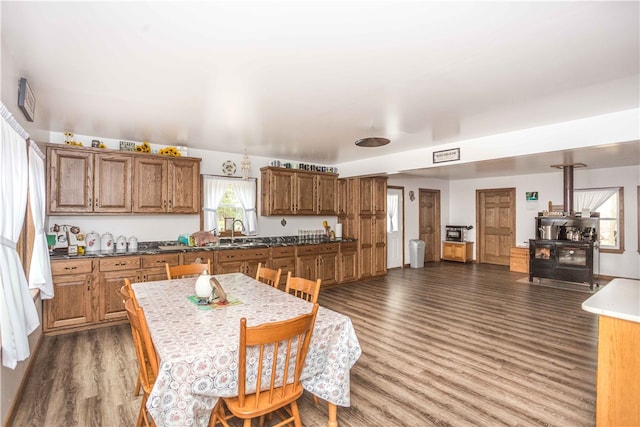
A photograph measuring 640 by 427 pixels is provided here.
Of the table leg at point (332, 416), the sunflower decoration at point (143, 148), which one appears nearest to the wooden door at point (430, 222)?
the sunflower decoration at point (143, 148)

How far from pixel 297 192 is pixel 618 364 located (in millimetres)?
4771

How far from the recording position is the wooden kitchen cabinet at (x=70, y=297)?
366 centimetres

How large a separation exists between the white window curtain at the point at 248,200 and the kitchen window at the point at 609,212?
694 cm

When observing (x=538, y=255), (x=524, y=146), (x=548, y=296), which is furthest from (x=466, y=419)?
(x=538, y=255)

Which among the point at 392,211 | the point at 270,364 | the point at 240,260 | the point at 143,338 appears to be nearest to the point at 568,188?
the point at 392,211

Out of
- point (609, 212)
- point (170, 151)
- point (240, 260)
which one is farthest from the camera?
point (609, 212)

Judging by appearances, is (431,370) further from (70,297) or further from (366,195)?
(366,195)

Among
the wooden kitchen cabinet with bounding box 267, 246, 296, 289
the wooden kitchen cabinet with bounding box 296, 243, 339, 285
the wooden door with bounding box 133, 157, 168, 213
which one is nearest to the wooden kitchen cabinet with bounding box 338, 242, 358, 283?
the wooden kitchen cabinet with bounding box 296, 243, 339, 285

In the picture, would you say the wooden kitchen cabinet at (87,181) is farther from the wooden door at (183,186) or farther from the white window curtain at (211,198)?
the white window curtain at (211,198)

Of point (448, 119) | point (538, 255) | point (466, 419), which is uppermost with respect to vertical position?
point (448, 119)

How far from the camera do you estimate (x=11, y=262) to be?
1.99 metres

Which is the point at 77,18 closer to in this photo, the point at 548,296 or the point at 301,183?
the point at 301,183

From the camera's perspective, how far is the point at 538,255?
6.26 meters

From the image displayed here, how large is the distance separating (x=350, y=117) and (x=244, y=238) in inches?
119
